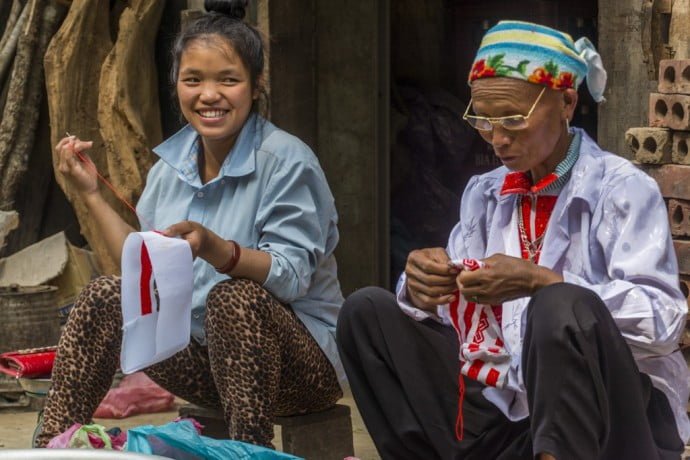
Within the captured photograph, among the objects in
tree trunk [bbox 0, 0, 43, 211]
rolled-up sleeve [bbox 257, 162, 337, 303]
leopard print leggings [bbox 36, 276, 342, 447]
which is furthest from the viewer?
tree trunk [bbox 0, 0, 43, 211]

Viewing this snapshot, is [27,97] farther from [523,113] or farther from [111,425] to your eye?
[523,113]

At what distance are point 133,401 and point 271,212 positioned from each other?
1680 mm

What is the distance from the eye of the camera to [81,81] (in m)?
6.26

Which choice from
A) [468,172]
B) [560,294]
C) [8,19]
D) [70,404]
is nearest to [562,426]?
[560,294]

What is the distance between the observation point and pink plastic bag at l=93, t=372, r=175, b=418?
5406 millimetres

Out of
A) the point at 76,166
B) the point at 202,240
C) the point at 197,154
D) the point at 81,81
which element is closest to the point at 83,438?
the point at 202,240

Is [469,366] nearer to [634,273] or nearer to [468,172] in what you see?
[634,273]

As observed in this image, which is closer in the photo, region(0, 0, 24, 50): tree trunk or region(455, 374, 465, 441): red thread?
region(455, 374, 465, 441): red thread

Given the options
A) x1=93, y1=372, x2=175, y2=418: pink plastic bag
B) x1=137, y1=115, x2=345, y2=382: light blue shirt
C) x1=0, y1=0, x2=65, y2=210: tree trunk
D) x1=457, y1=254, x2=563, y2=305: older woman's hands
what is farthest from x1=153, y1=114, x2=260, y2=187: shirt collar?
x1=0, y1=0, x2=65, y2=210: tree trunk

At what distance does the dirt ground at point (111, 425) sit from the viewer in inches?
191

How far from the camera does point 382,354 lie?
368 cm

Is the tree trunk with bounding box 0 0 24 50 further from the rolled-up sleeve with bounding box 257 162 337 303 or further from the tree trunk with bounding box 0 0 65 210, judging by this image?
the rolled-up sleeve with bounding box 257 162 337 303

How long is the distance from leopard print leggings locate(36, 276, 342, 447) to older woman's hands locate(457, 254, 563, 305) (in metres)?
0.70

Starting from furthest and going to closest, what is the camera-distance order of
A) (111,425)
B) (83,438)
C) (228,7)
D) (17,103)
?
(17,103), (111,425), (228,7), (83,438)
